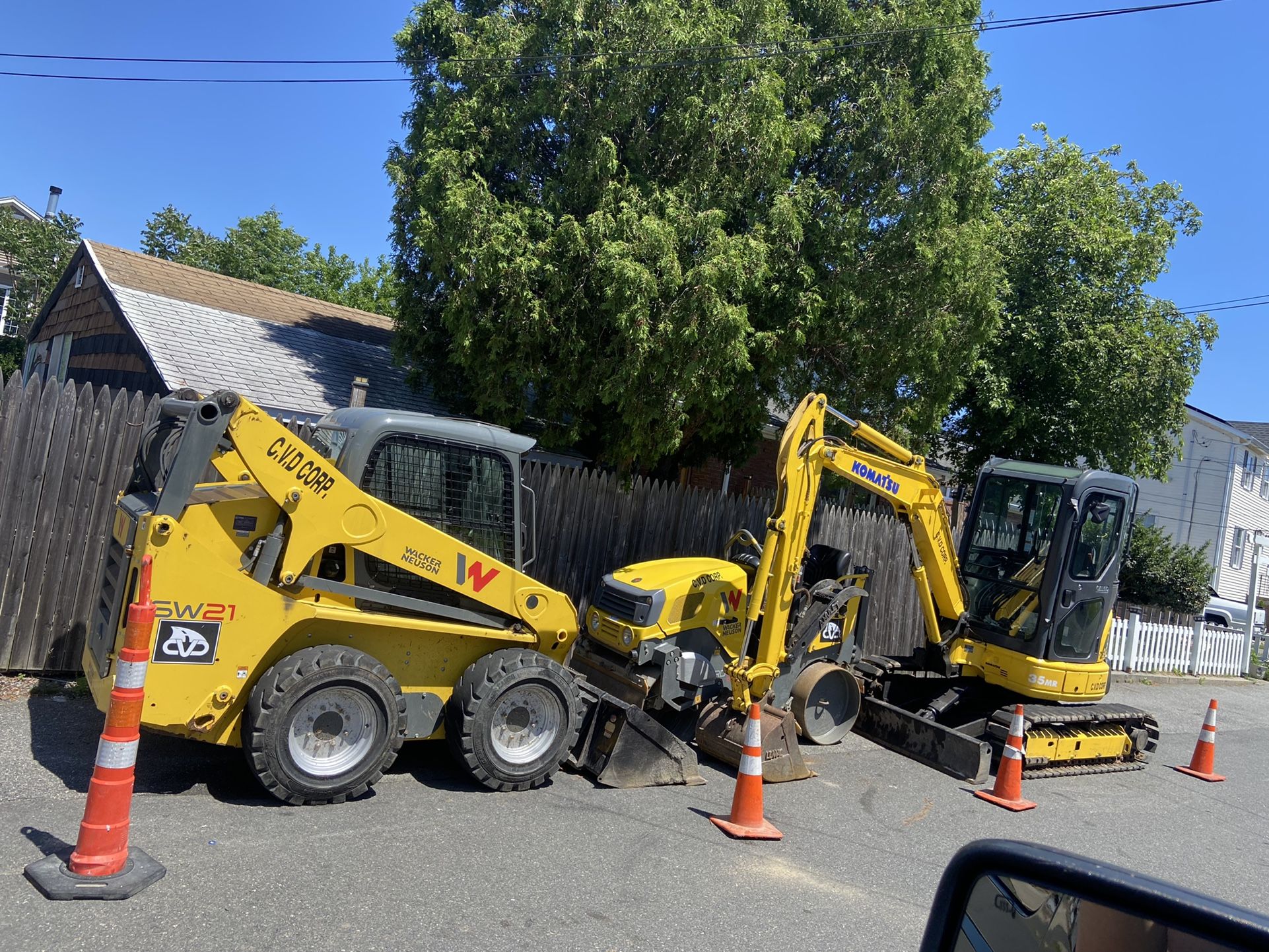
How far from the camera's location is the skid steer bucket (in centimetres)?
644

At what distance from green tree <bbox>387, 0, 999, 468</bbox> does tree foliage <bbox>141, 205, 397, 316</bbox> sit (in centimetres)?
2095

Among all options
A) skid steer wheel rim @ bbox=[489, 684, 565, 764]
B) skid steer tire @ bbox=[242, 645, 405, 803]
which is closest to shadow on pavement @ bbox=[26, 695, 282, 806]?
skid steer tire @ bbox=[242, 645, 405, 803]

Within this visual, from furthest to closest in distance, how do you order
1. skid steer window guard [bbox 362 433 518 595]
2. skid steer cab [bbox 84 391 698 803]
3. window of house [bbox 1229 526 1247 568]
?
1. window of house [bbox 1229 526 1247 568]
2. skid steer window guard [bbox 362 433 518 595]
3. skid steer cab [bbox 84 391 698 803]

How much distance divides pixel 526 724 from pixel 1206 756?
776 cm

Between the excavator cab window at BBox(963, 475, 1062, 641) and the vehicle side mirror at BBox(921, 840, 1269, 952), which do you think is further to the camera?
the excavator cab window at BBox(963, 475, 1062, 641)

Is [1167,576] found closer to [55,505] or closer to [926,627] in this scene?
[926,627]

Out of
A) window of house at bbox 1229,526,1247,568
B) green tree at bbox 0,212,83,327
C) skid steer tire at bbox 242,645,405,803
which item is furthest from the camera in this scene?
window of house at bbox 1229,526,1247,568

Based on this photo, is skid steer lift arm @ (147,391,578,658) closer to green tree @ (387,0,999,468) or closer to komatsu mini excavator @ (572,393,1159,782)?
komatsu mini excavator @ (572,393,1159,782)

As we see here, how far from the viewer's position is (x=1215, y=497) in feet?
101

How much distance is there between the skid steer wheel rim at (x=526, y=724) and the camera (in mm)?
6000

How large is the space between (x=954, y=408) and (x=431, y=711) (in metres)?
15.9

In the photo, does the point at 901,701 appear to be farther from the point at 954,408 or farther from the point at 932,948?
the point at 954,408

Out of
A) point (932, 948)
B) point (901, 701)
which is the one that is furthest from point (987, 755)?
point (932, 948)

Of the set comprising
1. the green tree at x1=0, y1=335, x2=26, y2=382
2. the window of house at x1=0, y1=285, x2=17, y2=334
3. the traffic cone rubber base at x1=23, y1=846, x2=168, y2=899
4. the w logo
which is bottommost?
the traffic cone rubber base at x1=23, y1=846, x2=168, y2=899
